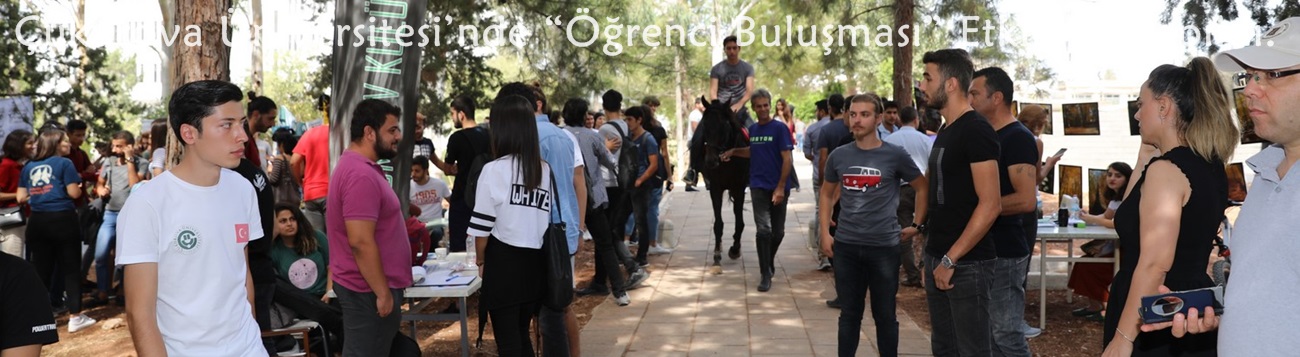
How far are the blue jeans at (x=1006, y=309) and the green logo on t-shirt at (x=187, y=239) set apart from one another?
10.3 feet

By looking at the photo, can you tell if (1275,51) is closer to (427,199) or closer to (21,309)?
(21,309)

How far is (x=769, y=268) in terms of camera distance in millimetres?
8836

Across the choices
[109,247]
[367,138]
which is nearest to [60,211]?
[109,247]

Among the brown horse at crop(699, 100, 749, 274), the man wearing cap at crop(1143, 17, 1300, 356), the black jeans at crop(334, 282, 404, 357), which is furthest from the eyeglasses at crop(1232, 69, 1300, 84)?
the brown horse at crop(699, 100, 749, 274)

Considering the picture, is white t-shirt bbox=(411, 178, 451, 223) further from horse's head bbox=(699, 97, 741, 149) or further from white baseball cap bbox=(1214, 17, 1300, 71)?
white baseball cap bbox=(1214, 17, 1300, 71)

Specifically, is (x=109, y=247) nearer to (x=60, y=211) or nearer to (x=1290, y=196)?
(x=60, y=211)

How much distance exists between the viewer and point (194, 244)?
2.71 m

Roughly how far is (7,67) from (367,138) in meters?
12.0

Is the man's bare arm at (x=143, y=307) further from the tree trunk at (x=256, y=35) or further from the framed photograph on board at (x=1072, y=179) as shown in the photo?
the tree trunk at (x=256, y=35)

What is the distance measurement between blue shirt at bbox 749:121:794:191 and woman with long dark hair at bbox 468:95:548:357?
4611 millimetres

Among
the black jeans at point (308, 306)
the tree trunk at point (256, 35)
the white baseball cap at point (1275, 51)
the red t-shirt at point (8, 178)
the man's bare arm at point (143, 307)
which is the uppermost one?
the tree trunk at point (256, 35)

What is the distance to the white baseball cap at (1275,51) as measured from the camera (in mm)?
2090

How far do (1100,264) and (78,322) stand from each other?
8208mm

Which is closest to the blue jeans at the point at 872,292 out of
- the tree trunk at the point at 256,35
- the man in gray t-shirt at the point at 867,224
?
the man in gray t-shirt at the point at 867,224
